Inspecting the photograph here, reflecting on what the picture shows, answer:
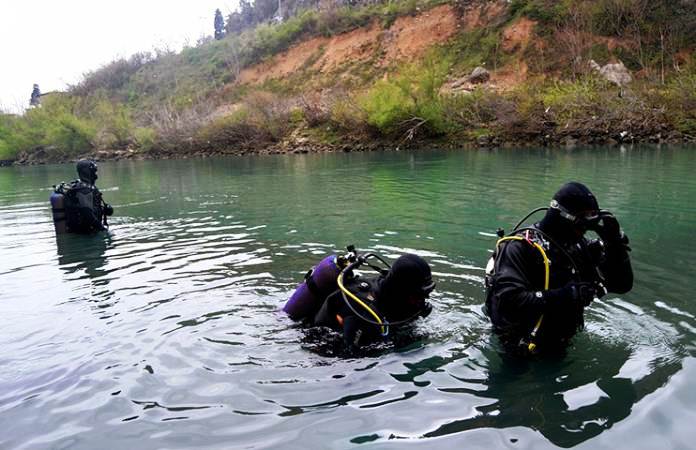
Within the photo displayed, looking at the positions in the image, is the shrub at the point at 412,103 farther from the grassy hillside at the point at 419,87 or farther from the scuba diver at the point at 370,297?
the scuba diver at the point at 370,297

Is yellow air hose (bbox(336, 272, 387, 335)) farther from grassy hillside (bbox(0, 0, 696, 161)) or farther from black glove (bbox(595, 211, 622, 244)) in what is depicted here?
grassy hillside (bbox(0, 0, 696, 161))

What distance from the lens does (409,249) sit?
8930mm

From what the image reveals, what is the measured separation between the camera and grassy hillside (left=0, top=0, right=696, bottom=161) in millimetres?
31766

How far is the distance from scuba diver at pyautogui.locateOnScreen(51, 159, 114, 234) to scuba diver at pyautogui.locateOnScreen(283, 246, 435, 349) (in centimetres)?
732

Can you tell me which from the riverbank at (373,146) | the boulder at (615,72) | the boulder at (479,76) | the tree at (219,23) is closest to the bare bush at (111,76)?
the tree at (219,23)

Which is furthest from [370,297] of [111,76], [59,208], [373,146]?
[111,76]

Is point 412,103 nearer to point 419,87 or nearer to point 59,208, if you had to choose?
point 419,87

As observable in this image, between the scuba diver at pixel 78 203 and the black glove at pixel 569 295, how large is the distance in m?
9.41

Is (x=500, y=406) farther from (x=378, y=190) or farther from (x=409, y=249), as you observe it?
(x=378, y=190)

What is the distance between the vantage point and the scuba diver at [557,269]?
12.8 feet

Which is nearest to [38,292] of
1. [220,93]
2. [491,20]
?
[491,20]

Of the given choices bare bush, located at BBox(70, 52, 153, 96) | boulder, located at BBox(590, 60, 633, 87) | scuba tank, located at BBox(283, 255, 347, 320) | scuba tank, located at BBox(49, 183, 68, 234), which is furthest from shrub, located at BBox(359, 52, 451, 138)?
bare bush, located at BBox(70, 52, 153, 96)

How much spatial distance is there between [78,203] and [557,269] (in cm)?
969

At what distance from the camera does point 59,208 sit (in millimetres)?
10750
